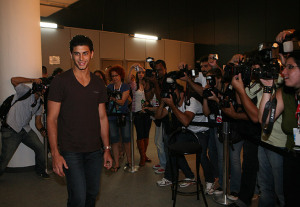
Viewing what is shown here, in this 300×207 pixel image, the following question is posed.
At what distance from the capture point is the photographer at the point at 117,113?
14.5 feet

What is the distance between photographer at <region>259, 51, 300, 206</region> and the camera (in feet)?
6.45

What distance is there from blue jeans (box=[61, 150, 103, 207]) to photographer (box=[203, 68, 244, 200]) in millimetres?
1403

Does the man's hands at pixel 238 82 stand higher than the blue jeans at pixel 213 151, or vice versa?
the man's hands at pixel 238 82

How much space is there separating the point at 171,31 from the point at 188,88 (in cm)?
746

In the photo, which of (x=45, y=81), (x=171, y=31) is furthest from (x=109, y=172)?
(x=171, y=31)

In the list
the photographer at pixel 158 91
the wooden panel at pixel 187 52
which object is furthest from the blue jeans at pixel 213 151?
the wooden panel at pixel 187 52

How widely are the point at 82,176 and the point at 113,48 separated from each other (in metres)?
7.64

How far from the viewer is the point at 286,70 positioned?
2.01m

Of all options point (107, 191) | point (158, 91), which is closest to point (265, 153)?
point (158, 91)

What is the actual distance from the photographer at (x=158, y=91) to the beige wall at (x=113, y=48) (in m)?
4.57

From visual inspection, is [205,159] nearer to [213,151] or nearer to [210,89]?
[213,151]

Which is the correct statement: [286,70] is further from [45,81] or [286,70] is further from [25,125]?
[25,125]

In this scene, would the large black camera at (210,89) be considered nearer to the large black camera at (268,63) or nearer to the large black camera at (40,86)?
the large black camera at (268,63)

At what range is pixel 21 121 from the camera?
4105 mm
